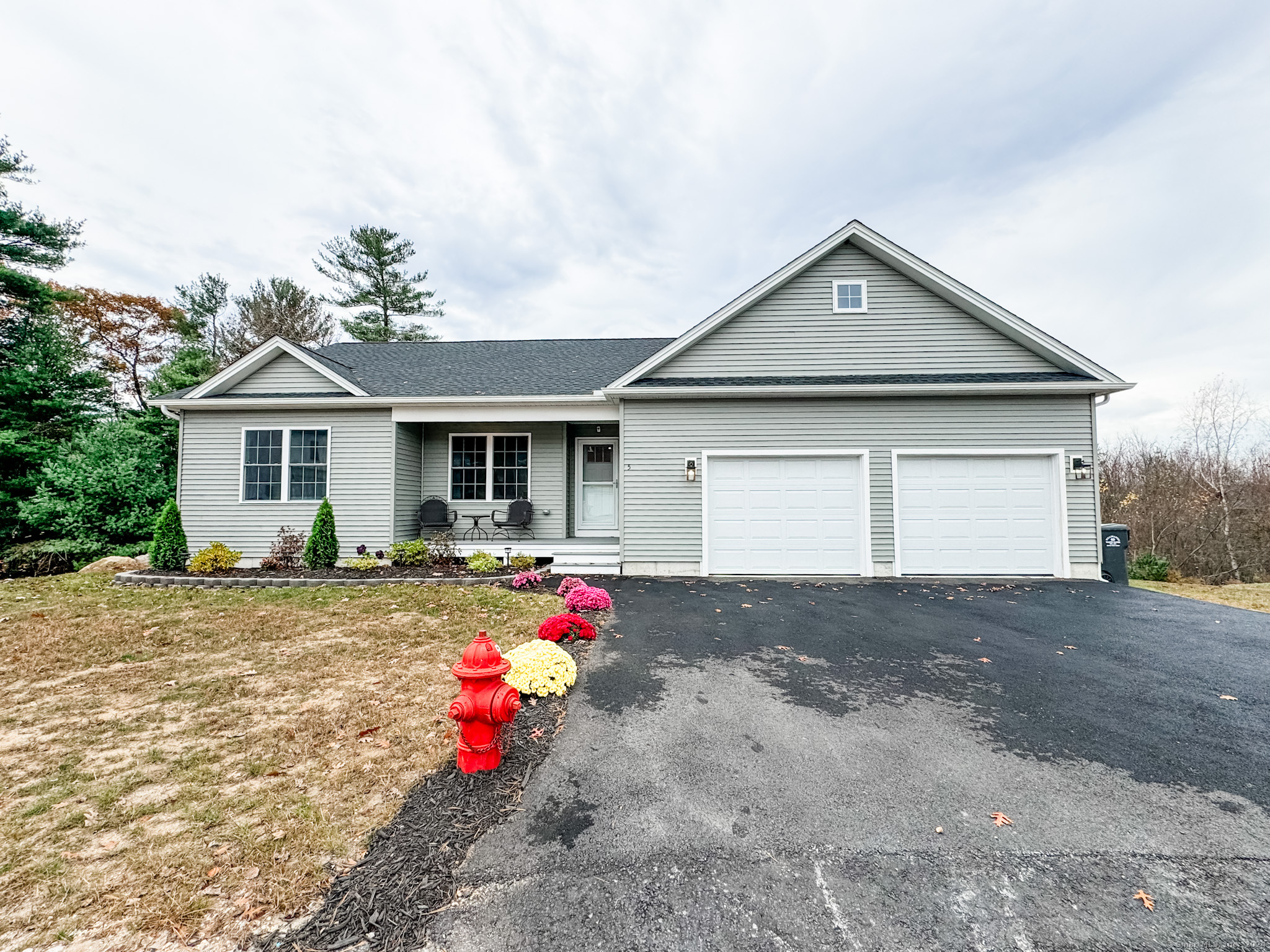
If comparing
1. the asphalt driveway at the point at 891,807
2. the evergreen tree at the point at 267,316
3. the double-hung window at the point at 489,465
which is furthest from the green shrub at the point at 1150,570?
the evergreen tree at the point at 267,316

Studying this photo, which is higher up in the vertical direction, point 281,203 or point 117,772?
point 281,203

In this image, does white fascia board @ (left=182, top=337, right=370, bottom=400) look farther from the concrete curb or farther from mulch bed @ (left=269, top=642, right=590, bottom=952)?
mulch bed @ (left=269, top=642, right=590, bottom=952)

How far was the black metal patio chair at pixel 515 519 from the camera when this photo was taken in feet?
33.2

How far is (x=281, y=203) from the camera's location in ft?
50.7

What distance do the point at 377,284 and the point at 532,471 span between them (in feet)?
57.2

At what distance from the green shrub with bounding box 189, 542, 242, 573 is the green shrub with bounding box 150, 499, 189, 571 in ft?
0.70

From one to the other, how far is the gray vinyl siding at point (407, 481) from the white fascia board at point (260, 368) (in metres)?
1.13

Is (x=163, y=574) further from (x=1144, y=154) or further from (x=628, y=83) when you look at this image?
(x=1144, y=154)

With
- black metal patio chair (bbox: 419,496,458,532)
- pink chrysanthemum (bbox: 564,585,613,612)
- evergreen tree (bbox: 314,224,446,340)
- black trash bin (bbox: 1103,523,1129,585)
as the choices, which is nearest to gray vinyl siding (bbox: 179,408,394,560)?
black metal patio chair (bbox: 419,496,458,532)

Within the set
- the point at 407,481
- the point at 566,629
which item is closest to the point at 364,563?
the point at 407,481

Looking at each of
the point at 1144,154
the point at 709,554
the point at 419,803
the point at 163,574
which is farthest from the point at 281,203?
the point at 1144,154

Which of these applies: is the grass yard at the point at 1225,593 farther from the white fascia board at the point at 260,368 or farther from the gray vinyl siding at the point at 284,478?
the white fascia board at the point at 260,368

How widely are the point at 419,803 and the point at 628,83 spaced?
1339 centimetres

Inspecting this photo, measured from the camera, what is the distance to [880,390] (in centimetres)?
833
